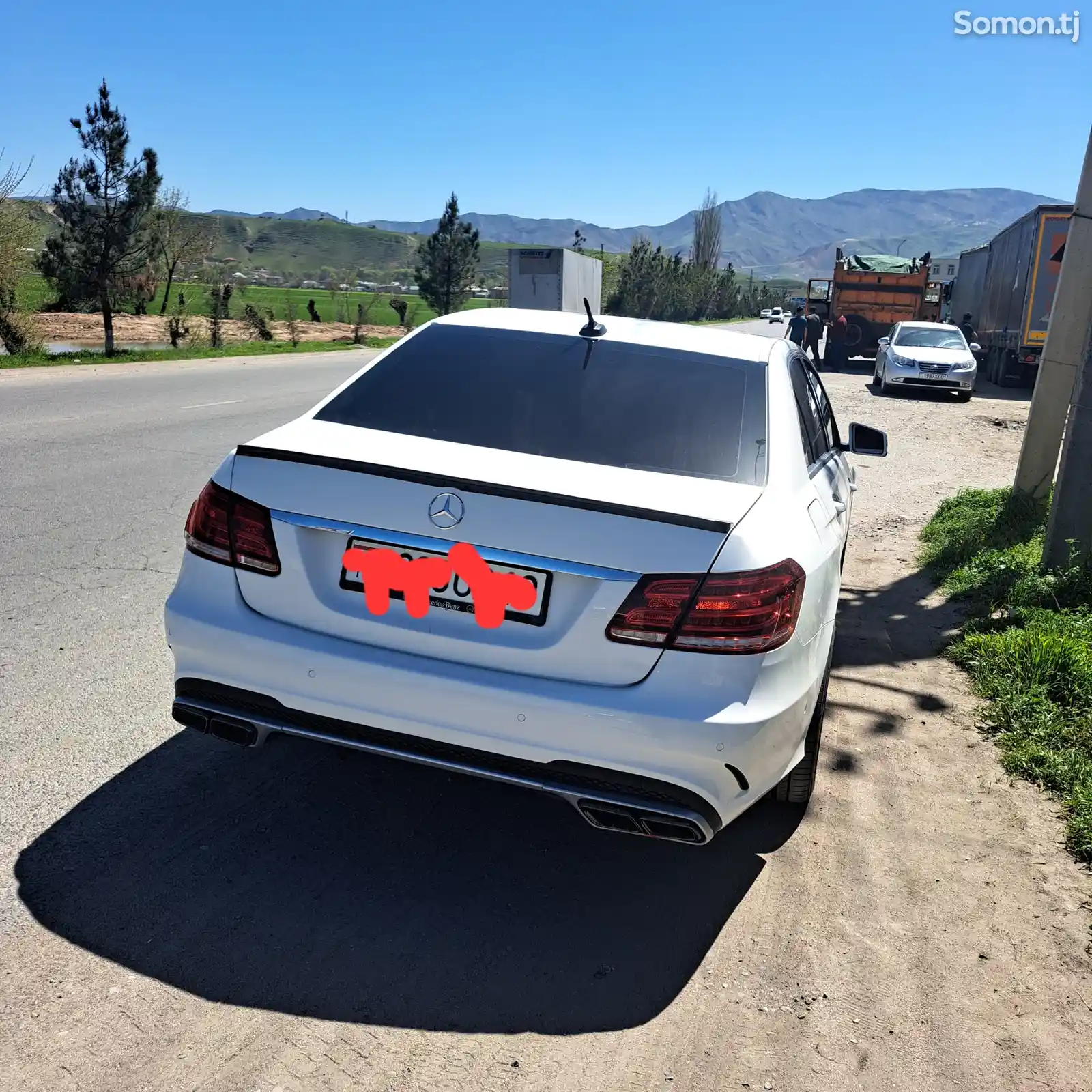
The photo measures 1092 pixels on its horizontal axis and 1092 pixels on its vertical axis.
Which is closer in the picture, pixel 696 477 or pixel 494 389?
pixel 696 477

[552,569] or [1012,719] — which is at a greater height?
[552,569]

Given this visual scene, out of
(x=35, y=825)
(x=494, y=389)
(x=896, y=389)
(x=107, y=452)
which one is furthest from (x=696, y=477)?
(x=896, y=389)

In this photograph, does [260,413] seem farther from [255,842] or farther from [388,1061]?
[388,1061]

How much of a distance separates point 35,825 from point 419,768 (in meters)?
1.29

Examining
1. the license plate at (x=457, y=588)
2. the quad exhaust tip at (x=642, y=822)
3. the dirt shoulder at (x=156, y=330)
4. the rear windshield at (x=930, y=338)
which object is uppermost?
the license plate at (x=457, y=588)

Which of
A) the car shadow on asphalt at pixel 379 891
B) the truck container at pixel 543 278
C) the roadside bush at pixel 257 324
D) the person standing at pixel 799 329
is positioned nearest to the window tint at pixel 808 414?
the car shadow on asphalt at pixel 379 891

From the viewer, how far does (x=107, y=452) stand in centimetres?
992

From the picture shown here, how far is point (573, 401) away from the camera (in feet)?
11.2

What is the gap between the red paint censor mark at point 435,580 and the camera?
2760mm

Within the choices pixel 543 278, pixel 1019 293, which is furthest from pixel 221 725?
pixel 543 278

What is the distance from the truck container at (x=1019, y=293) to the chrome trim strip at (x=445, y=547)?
18.0 metres

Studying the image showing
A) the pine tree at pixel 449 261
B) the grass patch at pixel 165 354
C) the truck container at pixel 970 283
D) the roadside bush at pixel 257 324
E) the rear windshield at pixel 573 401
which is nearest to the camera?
the rear windshield at pixel 573 401

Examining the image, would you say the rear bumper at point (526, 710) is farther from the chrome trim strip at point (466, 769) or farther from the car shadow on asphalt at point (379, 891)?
the car shadow on asphalt at point (379, 891)

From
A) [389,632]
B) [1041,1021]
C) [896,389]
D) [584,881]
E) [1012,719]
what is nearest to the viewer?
[1041,1021]
